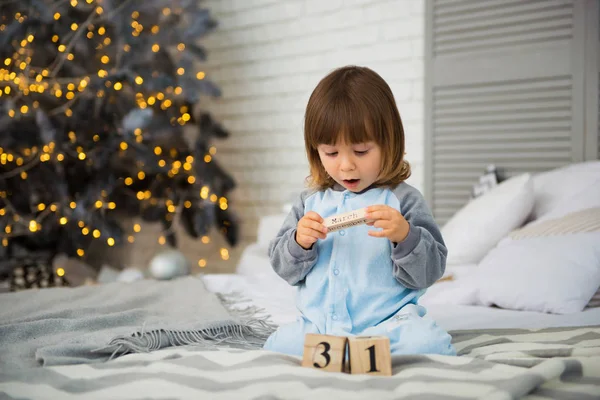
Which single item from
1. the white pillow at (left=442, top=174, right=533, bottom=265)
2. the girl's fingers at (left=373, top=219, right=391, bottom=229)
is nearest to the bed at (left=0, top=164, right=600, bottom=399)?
the girl's fingers at (left=373, top=219, right=391, bottom=229)

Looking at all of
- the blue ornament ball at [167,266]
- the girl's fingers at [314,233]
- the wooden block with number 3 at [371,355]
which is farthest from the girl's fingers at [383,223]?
the blue ornament ball at [167,266]

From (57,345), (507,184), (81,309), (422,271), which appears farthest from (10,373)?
(507,184)

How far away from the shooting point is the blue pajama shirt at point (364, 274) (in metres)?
1.17

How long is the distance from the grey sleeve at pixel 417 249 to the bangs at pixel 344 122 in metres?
0.17

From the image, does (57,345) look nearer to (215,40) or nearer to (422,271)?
(422,271)

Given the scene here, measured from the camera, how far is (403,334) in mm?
1143

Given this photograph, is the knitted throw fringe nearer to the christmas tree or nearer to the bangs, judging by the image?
the bangs

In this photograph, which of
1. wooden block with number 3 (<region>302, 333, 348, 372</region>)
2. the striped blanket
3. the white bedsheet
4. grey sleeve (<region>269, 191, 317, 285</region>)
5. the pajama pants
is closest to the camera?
the striped blanket

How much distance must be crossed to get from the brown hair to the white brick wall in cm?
165

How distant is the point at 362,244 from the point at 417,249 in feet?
0.44

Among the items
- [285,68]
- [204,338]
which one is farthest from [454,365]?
[285,68]

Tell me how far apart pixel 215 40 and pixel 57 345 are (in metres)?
2.72

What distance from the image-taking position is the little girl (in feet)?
3.80

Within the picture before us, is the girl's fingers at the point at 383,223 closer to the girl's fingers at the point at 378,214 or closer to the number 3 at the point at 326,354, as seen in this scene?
the girl's fingers at the point at 378,214
